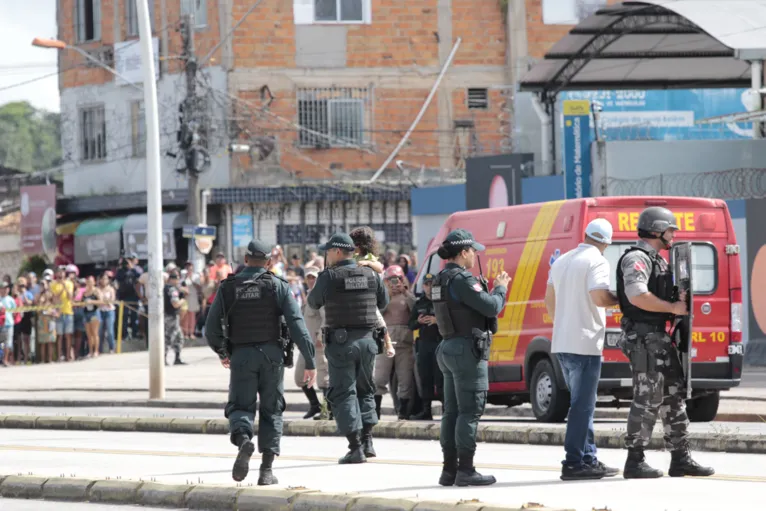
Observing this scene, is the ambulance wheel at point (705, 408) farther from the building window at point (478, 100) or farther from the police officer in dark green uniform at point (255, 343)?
the building window at point (478, 100)

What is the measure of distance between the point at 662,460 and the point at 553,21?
32974mm

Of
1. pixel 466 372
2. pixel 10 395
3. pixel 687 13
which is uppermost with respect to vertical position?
pixel 687 13

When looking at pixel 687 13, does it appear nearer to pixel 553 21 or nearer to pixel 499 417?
pixel 499 417

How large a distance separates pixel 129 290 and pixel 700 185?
42.2 feet

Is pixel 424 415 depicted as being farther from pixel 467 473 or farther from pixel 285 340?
pixel 467 473

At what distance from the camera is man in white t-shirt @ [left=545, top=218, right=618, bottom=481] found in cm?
1088

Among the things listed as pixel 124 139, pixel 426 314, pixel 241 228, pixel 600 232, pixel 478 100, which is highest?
pixel 478 100

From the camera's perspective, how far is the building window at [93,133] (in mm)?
45562

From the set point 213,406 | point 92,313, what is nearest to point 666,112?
point 92,313

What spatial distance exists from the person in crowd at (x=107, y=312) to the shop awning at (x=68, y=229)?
1084cm

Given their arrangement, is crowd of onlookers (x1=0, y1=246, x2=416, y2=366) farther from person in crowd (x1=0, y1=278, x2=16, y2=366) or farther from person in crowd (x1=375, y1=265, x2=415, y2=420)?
person in crowd (x1=375, y1=265, x2=415, y2=420)

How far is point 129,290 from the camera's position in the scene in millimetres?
34312

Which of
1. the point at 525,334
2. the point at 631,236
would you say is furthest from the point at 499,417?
the point at 631,236

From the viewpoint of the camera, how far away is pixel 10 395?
2617cm
